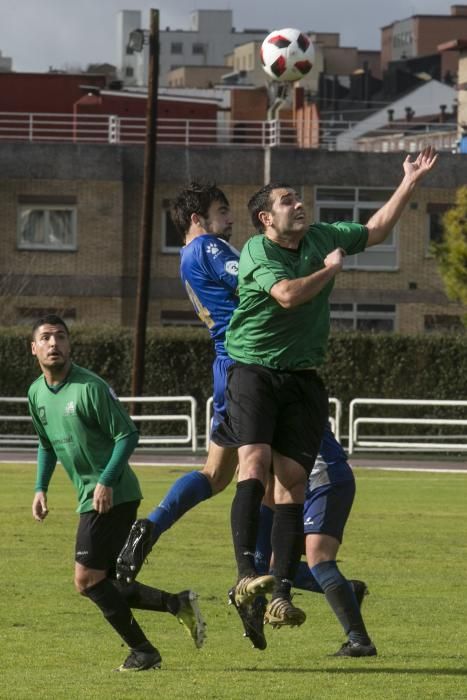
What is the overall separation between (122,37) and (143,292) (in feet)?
332

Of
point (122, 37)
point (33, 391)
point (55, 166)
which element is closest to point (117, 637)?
point (33, 391)

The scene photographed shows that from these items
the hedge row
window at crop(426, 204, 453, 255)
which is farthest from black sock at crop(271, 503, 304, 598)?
window at crop(426, 204, 453, 255)

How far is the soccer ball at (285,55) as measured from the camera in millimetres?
28047

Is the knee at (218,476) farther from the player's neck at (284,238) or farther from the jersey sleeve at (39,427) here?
the player's neck at (284,238)

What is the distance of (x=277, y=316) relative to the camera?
844cm

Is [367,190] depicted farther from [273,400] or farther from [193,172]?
[273,400]

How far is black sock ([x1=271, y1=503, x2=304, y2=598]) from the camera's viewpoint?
851cm

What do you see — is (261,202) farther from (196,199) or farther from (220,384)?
(220,384)

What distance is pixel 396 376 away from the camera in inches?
1438

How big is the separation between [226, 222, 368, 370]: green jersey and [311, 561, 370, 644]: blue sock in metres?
1.15

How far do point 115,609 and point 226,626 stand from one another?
2.06 m

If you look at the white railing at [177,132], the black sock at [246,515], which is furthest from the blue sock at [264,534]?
the white railing at [177,132]

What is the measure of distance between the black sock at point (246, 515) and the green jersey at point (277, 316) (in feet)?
2.04

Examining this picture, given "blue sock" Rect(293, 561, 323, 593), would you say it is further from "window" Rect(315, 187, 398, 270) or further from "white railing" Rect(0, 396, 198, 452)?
"window" Rect(315, 187, 398, 270)
